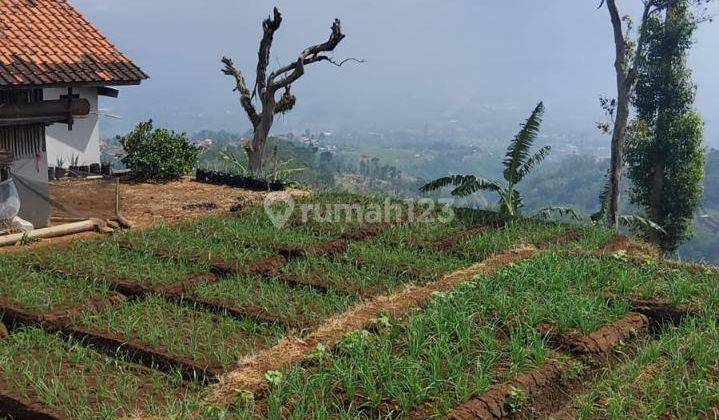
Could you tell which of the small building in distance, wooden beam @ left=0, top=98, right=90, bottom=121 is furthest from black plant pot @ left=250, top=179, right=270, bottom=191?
wooden beam @ left=0, top=98, right=90, bottom=121

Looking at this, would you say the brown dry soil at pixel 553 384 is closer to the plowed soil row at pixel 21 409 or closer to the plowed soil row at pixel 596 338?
the plowed soil row at pixel 596 338

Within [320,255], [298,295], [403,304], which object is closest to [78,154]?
[320,255]

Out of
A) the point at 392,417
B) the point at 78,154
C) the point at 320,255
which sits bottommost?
the point at 392,417

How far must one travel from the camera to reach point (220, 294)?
840cm

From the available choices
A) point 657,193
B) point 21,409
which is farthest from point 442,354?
point 657,193

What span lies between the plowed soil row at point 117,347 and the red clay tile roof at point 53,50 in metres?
5.44

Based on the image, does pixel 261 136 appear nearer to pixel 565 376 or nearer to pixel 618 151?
pixel 618 151

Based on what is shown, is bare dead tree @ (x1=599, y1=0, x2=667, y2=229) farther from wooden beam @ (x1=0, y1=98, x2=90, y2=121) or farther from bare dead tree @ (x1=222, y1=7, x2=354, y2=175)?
wooden beam @ (x1=0, y1=98, x2=90, y2=121)

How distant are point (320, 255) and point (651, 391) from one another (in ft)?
19.2

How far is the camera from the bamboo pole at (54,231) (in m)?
11.5

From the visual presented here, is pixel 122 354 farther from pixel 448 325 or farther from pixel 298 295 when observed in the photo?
pixel 448 325

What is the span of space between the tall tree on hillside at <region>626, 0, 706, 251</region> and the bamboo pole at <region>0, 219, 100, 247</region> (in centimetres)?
1964

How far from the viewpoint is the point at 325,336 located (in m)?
6.85

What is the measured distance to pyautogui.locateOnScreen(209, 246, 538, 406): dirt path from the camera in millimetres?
5785
